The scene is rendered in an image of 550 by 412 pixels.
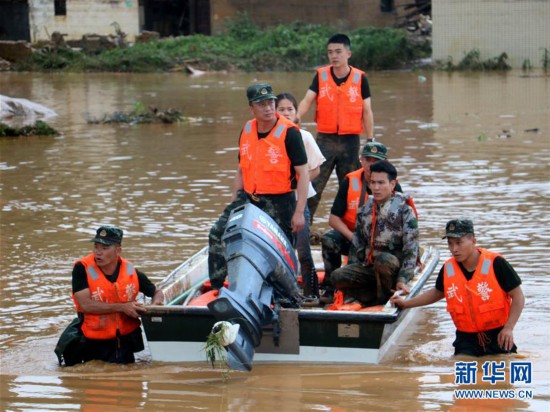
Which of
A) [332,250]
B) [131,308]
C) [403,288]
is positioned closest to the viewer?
[131,308]

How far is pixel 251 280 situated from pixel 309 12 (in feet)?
141

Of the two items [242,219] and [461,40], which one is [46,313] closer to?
[242,219]

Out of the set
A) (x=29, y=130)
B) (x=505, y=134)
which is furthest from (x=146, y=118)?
(x=505, y=134)

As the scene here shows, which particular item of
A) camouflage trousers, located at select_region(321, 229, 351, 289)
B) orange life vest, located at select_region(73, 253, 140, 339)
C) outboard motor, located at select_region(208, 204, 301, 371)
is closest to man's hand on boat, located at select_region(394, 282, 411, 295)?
outboard motor, located at select_region(208, 204, 301, 371)

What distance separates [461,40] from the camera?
37219mm

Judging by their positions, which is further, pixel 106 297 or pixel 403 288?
pixel 403 288

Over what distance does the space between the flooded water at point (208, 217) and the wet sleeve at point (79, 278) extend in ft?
1.75

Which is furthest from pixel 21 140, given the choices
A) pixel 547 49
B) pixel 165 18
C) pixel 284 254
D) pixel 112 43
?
pixel 165 18

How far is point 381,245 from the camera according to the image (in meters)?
8.02

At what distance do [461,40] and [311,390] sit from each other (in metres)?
31.5

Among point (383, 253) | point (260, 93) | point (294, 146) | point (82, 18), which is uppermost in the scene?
point (82, 18)

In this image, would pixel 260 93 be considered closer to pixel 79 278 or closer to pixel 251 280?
pixel 251 280

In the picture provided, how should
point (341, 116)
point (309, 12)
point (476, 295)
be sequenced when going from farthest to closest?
point (309, 12) < point (341, 116) < point (476, 295)

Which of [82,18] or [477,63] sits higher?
[82,18]
